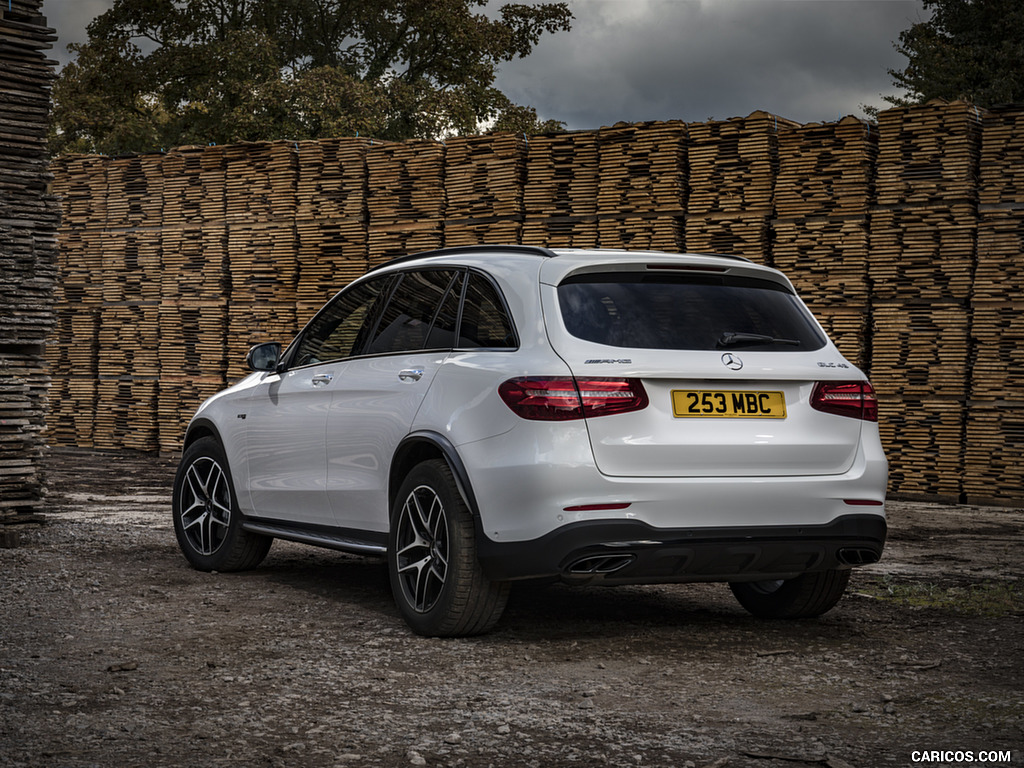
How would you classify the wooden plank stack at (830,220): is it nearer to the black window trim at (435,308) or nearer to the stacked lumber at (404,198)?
the stacked lumber at (404,198)

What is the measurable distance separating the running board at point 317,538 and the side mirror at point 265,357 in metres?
0.95

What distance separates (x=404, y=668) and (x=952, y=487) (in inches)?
396

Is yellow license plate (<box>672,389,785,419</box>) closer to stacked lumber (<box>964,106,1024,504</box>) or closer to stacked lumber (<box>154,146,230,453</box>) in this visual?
stacked lumber (<box>964,106,1024,504</box>)

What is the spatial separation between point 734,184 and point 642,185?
1.10 metres

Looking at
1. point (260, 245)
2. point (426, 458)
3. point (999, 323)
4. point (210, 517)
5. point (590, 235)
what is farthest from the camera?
point (260, 245)

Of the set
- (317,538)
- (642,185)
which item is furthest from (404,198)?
(317,538)

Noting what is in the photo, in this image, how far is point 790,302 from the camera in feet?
20.7

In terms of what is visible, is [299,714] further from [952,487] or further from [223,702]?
[952,487]

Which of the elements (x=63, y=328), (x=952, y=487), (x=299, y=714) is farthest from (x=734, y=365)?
(x=63, y=328)

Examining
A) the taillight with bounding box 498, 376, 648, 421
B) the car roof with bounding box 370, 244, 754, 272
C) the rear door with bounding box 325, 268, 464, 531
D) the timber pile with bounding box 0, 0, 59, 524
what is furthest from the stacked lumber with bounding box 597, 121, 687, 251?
the taillight with bounding box 498, 376, 648, 421

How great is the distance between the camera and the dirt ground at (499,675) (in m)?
4.20

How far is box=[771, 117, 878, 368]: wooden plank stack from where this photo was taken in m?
14.4

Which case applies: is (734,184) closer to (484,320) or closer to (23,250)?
(23,250)

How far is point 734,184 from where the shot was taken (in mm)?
14961
